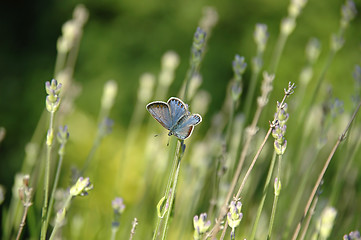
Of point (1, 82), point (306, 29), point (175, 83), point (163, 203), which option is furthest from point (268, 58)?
point (163, 203)

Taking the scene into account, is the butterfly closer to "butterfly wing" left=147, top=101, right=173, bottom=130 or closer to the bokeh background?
"butterfly wing" left=147, top=101, right=173, bottom=130

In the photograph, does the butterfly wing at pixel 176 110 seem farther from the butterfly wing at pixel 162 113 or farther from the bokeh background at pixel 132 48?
the bokeh background at pixel 132 48

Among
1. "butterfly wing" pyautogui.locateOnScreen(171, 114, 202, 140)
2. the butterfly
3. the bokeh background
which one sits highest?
the bokeh background

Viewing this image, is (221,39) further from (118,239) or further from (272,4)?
(118,239)

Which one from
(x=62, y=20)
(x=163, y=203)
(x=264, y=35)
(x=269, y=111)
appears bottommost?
(x=163, y=203)

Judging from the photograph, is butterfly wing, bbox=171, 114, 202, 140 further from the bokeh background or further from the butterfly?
the bokeh background

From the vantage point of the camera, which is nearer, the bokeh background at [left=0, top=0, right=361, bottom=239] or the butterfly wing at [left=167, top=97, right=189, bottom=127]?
the butterfly wing at [left=167, top=97, right=189, bottom=127]

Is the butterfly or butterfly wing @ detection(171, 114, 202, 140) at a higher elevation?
the butterfly

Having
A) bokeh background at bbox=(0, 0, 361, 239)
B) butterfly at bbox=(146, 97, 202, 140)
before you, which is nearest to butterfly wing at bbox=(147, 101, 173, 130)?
butterfly at bbox=(146, 97, 202, 140)
